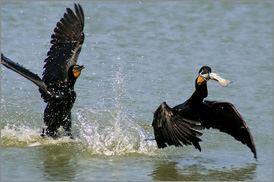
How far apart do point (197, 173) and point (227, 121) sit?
3.05ft

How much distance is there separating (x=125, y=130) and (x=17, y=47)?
471cm

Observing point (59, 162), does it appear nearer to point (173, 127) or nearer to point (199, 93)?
point (173, 127)

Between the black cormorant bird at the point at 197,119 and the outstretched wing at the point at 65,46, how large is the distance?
180 cm

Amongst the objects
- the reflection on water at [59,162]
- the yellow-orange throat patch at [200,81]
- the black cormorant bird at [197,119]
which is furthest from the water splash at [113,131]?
the yellow-orange throat patch at [200,81]

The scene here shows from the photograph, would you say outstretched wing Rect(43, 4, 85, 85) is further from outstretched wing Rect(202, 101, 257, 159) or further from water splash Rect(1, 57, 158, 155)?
outstretched wing Rect(202, 101, 257, 159)

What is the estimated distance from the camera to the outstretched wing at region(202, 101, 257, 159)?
28.0ft

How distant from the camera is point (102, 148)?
883 cm

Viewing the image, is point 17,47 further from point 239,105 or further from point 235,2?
point 235,2

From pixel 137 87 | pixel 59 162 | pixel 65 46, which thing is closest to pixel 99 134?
pixel 59 162

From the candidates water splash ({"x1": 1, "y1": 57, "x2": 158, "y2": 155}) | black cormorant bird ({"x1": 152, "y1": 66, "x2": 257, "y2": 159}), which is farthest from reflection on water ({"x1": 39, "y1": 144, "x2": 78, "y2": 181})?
black cormorant bird ({"x1": 152, "y1": 66, "x2": 257, "y2": 159})

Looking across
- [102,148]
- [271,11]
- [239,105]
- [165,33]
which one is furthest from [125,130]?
[271,11]

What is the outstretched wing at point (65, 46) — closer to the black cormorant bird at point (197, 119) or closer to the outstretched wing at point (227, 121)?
the black cormorant bird at point (197, 119)

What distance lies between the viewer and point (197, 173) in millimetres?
8164

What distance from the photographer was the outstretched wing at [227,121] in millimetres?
8523
